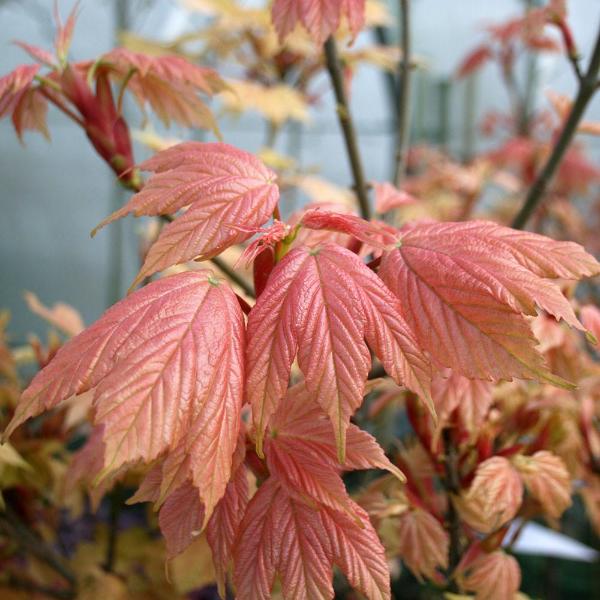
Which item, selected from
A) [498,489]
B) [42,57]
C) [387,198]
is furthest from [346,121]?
[498,489]

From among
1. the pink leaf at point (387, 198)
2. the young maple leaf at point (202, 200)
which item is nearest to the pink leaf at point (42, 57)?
the young maple leaf at point (202, 200)

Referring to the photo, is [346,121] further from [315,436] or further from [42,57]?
[315,436]

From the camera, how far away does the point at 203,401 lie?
0.33 metres

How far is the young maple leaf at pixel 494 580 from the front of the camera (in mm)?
525

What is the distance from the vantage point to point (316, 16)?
1.73 feet

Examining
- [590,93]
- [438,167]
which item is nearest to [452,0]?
[438,167]

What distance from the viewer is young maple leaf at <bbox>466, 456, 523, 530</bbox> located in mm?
A: 499

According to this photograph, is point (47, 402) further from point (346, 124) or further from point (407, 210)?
point (407, 210)

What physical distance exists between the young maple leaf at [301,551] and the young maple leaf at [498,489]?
149mm

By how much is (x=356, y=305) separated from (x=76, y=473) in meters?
0.41

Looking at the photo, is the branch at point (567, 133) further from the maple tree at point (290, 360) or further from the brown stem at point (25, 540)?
the brown stem at point (25, 540)

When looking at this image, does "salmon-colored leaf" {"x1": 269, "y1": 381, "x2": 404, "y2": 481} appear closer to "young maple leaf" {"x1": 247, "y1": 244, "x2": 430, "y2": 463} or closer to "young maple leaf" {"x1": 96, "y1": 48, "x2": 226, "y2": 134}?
"young maple leaf" {"x1": 247, "y1": 244, "x2": 430, "y2": 463}

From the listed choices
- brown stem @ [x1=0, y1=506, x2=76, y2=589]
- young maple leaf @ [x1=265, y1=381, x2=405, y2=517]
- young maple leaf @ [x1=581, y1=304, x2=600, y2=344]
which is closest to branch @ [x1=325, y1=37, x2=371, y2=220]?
young maple leaf @ [x1=581, y1=304, x2=600, y2=344]

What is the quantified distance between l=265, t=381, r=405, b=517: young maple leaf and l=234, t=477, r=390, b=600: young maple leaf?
15mm
